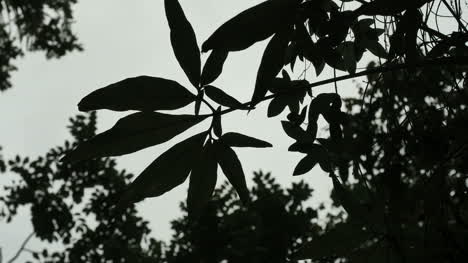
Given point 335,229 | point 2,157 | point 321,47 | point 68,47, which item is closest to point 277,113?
point 321,47

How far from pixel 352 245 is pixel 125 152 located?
1.51 feet

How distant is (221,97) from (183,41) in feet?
0.36

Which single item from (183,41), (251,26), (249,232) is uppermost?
(249,232)

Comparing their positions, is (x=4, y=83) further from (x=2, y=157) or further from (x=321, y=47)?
(x=321, y=47)

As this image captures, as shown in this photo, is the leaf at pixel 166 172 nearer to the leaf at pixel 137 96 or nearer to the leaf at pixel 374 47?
the leaf at pixel 137 96

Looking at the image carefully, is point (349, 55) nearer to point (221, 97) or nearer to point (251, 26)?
point (221, 97)

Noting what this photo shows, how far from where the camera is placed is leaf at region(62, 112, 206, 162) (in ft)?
2.41

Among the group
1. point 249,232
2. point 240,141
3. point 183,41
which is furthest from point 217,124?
point 249,232

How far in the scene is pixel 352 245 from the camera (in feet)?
2.88

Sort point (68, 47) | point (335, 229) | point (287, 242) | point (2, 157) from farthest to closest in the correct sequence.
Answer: point (68, 47)
point (2, 157)
point (287, 242)
point (335, 229)

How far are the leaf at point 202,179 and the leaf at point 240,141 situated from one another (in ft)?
0.10

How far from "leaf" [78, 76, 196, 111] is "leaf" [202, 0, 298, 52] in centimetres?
18

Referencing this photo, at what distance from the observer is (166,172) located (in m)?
0.79

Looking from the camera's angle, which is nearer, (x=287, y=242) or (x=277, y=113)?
(x=277, y=113)
